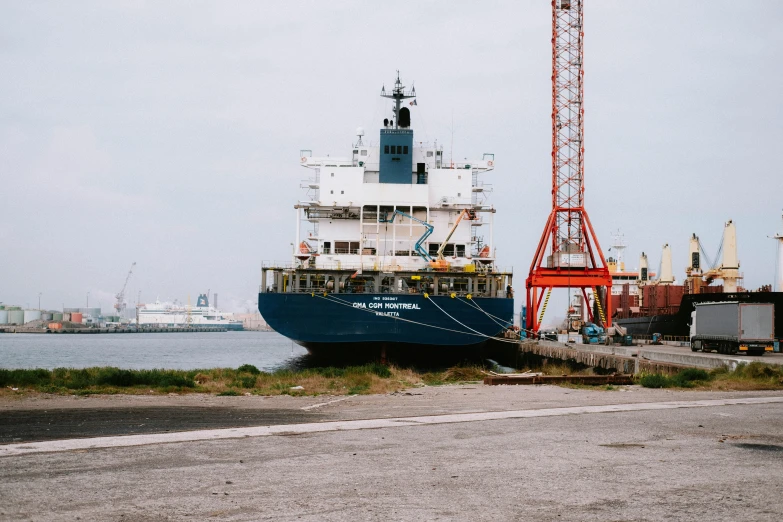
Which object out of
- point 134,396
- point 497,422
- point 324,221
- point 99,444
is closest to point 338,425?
point 497,422

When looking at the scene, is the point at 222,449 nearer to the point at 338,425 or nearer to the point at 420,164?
the point at 338,425

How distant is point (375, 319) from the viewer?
30.5 meters

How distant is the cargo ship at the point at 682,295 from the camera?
45.0 metres

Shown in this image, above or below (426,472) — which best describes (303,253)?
above

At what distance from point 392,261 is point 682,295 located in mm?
32476

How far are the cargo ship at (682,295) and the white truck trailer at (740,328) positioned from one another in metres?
10.8

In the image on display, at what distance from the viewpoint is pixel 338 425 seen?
10.9 metres

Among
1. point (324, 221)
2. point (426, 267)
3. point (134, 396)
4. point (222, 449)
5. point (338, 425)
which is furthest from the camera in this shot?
point (324, 221)

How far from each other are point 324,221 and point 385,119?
23.1 feet

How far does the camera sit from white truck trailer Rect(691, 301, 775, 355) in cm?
2809

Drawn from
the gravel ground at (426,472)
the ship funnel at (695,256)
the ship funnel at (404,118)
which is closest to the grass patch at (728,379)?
the gravel ground at (426,472)

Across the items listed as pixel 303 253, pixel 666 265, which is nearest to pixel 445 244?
pixel 303 253

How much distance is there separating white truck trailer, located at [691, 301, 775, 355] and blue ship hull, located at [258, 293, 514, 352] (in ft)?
31.2

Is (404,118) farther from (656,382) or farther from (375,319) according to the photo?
(656,382)
